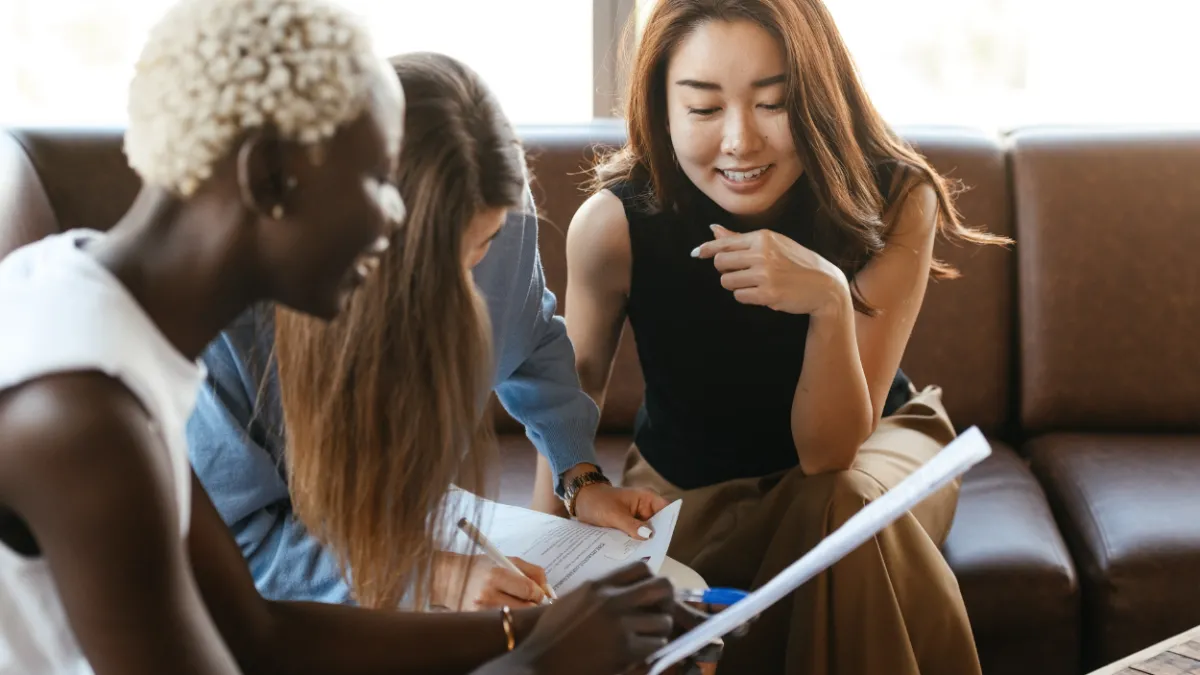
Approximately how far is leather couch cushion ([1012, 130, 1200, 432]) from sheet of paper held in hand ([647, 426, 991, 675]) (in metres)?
1.48

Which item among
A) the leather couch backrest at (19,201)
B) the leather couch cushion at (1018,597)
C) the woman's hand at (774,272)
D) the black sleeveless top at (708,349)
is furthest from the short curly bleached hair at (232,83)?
the leather couch cushion at (1018,597)

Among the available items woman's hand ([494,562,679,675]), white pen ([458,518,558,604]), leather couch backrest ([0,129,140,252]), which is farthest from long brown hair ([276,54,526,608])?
leather couch backrest ([0,129,140,252])

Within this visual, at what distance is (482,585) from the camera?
1.29 meters

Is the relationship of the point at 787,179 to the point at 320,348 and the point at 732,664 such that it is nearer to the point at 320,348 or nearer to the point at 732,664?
the point at 732,664

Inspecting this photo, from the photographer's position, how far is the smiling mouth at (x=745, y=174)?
175cm

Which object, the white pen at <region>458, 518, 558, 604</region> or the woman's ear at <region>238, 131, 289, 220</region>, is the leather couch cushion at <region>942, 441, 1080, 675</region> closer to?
the white pen at <region>458, 518, 558, 604</region>

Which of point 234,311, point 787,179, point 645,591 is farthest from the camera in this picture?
point 787,179

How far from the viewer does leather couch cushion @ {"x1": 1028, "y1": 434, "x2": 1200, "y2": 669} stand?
6.12 feet

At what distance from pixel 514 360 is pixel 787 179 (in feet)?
1.59

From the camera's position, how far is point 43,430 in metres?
0.74

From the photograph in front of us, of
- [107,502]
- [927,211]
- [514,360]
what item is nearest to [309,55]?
[107,502]

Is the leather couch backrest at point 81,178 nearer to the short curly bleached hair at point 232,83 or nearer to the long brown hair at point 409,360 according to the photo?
the long brown hair at point 409,360

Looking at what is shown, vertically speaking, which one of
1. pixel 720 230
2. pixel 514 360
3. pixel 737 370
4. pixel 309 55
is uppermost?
pixel 309 55

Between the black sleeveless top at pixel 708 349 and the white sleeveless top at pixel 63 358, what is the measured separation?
111 centimetres
